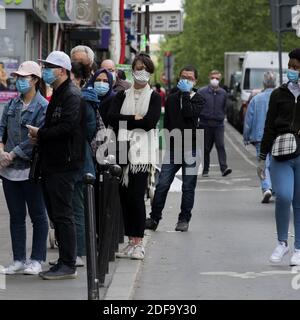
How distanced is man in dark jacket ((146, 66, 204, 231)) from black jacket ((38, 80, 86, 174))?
379 cm

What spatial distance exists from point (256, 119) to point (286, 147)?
6.75 meters

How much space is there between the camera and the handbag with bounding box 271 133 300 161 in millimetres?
10773

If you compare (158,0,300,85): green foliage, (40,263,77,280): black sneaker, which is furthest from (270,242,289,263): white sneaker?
(158,0,300,85): green foliage

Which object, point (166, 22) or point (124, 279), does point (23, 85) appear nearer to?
point (124, 279)

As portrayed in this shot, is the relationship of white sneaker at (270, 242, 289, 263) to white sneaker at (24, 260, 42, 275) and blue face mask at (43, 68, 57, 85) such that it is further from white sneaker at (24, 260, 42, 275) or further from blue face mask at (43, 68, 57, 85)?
blue face mask at (43, 68, 57, 85)

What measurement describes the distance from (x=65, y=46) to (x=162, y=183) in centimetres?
1833

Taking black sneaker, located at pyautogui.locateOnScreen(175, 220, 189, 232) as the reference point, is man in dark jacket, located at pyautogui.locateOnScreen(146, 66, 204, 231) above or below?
above

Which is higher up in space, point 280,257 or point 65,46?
point 65,46

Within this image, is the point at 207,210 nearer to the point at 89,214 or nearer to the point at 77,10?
the point at 89,214

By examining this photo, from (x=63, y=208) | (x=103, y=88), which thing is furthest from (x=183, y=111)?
(x=63, y=208)

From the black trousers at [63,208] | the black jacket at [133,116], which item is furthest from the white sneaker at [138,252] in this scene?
the black trousers at [63,208]

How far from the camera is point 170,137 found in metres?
13.6

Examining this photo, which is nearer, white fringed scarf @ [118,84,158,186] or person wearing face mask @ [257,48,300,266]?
person wearing face mask @ [257,48,300,266]
